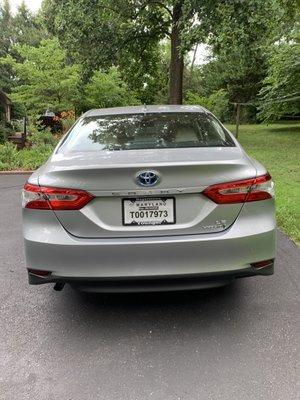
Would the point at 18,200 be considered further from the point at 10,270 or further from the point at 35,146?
the point at 35,146

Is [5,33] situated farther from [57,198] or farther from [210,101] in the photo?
[57,198]

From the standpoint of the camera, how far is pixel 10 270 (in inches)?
190

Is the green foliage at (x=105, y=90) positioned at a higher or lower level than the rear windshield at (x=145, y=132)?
lower

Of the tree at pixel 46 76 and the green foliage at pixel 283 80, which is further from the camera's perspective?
the tree at pixel 46 76

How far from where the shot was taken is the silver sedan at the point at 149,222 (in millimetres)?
3189

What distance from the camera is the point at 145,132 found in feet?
13.5

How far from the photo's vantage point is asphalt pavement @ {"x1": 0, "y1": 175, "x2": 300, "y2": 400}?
2814 millimetres

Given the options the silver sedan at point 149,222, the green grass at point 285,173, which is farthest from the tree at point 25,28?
the silver sedan at point 149,222

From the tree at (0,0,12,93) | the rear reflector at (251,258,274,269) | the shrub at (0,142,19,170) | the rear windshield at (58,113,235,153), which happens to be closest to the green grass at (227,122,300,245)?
the rear windshield at (58,113,235,153)

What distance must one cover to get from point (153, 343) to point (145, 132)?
1719 mm

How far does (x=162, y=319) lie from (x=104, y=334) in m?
0.47

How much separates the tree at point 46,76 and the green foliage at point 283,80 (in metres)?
7.95

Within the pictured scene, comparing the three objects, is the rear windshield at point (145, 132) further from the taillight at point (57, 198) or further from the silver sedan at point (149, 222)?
the taillight at point (57, 198)

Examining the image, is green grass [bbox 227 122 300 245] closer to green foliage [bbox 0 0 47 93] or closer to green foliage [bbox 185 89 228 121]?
green foliage [bbox 185 89 228 121]
